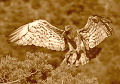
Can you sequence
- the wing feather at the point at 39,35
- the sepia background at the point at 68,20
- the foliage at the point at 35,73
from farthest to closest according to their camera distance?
the sepia background at the point at 68,20 → the wing feather at the point at 39,35 → the foliage at the point at 35,73

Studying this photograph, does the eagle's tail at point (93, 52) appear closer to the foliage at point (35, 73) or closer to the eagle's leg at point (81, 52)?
the eagle's leg at point (81, 52)

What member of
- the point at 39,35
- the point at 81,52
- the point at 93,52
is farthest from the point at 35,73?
the point at 93,52

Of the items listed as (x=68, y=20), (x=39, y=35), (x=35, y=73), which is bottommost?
(x=35, y=73)

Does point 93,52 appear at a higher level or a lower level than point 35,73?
higher

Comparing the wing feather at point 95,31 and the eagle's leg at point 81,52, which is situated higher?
the wing feather at point 95,31

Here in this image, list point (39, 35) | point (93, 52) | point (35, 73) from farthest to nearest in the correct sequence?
point (93, 52), point (39, 35), point (35, 73)

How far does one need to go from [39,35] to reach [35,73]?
11.3 inches

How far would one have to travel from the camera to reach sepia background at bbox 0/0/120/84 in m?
2.10

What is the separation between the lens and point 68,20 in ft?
7.13

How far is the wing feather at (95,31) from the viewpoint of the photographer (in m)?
2.06

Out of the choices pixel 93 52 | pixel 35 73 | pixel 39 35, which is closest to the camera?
pixel 35 73

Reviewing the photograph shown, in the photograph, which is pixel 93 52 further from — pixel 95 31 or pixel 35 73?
pixel 35 73

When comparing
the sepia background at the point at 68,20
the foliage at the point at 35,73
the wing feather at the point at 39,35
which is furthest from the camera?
the sepia background at the point at 68,20

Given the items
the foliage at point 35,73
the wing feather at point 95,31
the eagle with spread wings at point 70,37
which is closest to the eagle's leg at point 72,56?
the eagle with spread wings at point 70,37
